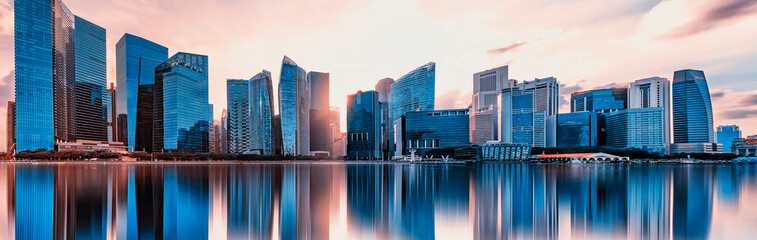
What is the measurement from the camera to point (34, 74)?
143375mm

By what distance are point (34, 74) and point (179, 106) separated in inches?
2155

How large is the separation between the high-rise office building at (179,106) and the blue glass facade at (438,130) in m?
Result: 118

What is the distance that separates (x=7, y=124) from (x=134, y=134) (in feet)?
265

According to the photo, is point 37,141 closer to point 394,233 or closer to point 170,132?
point 170,132

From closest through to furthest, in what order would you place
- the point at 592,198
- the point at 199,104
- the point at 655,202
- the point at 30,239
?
the point at 30,239
the point at 655,202
the point at 592,198
the point at 199,104

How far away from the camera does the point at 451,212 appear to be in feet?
74.8

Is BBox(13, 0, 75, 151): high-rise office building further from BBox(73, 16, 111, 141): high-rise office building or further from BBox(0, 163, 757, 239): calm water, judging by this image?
BBox(0, 163, 757, 239): calm water

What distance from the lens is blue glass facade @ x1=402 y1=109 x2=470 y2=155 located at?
187875mm

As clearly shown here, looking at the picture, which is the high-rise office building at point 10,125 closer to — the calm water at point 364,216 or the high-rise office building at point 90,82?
the high-rise office building at point 90,82

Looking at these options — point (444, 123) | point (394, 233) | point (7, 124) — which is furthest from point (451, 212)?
point (7, 124)

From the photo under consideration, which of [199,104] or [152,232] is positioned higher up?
[199,104]

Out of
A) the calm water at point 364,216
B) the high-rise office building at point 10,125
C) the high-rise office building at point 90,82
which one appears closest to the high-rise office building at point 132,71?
the high-rise office building at point 90,82

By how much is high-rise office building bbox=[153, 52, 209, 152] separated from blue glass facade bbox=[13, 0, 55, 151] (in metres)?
40.7

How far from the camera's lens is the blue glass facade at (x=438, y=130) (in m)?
188
